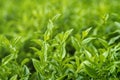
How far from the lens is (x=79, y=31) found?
3281 mm

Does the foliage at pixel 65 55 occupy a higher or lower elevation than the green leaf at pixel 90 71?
higher

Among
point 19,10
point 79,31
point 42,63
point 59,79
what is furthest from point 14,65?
point 19,10

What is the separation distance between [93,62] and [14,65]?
2.03 ft

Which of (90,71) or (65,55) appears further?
(65,55)

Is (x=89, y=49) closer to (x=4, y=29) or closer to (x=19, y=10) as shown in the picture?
(x=4, y=29)

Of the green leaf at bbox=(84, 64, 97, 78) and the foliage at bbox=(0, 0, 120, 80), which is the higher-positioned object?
the foliage at bbox=(0, 0, 120, 80)

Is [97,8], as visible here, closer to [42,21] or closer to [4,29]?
[42,21]

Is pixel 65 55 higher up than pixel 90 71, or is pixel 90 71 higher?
pixel 65 55

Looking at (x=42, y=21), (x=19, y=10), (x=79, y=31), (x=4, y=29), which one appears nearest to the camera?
(x=79, y=31)

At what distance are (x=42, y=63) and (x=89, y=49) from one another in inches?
14.7

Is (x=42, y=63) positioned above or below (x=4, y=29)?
below

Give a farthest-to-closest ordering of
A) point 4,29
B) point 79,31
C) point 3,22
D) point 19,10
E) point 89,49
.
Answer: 1. point 19,10
2. point 3,22
3. point 4,29
4. point 79,31
5. point 89,49

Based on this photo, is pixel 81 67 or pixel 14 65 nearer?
pixel 81 67

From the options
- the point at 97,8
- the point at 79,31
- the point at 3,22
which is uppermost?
the point at 3,22
